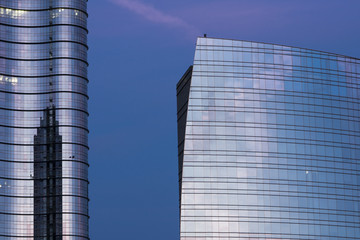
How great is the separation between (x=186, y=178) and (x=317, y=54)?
3934cm

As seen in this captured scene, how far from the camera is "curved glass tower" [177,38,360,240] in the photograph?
140 meters

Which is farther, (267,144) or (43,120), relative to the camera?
(43,120)

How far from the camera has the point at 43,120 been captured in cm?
17288

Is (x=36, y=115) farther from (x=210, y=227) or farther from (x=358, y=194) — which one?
(x=358, y=194)

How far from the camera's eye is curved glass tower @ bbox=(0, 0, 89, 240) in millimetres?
168000

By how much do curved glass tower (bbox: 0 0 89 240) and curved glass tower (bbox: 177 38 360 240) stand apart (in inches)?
1233

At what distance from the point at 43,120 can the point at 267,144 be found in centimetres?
5594

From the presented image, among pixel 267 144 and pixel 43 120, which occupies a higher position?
pixel 43 120

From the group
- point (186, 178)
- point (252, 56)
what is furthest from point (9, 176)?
point (252, 56)

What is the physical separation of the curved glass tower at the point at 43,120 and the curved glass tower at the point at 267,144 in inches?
1233

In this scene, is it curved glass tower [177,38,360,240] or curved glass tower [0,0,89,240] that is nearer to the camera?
curved glass tower [177,38,360,240]

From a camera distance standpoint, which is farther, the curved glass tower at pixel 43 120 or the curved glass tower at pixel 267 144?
the curved glass tower at pixel 43 120

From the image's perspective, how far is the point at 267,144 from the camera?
146 meters

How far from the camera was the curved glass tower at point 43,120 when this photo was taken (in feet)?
551
